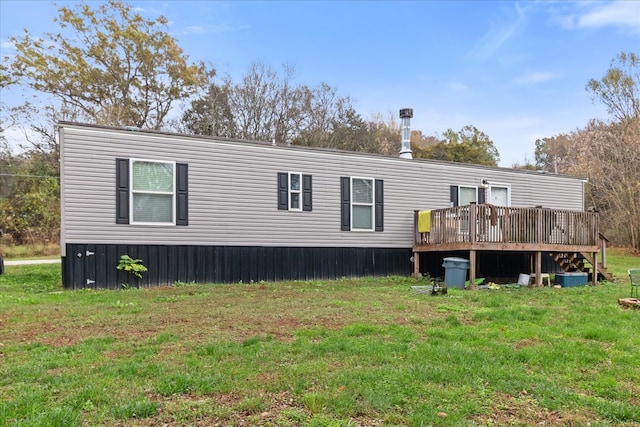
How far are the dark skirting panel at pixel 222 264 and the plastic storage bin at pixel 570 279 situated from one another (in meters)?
3.79

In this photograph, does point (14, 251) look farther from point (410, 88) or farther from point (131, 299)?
point (410, 88)

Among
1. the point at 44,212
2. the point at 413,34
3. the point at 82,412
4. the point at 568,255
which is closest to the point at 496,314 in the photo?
the point at 82,412

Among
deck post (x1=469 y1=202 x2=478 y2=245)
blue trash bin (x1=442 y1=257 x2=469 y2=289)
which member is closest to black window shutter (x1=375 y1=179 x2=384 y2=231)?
blue trash bin (x1=442 y1=257 x2=469 y2=289)

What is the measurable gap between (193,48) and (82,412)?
88.9 feet

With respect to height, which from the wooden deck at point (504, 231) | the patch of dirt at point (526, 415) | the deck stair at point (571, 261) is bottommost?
the patch of dirt at point (526, 415)

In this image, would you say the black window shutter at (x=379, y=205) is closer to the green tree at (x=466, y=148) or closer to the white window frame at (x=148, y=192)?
the white window frame at (x=148, y=192)

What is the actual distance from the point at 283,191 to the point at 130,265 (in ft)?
12.8

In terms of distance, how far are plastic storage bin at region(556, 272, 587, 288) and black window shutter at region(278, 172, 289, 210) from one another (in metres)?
7.15

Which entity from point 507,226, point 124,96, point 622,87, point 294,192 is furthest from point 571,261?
point 124,96

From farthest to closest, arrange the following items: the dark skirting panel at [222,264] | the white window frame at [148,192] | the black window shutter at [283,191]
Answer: the black window shutter at [283,191] < the white window frame at [148,192] < the dark skirting panel at [222,264]

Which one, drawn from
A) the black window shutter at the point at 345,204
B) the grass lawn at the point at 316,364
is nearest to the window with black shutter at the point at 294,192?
the black window shutter at the point at 345,204

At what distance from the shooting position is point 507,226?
1074cm

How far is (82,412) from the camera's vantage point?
310 centimetres

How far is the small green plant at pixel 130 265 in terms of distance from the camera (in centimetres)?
957
